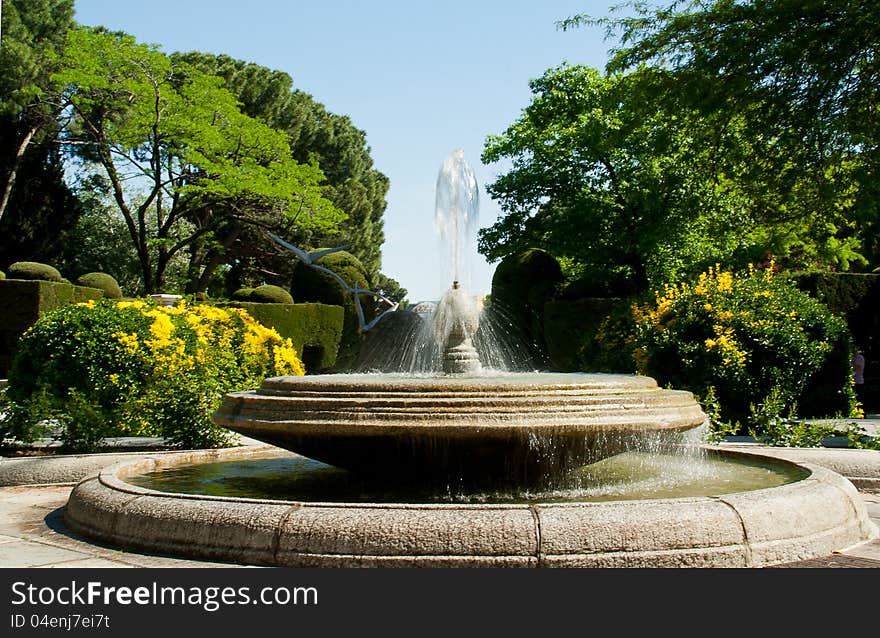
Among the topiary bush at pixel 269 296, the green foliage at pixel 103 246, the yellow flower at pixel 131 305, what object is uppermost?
the green foliage at pixel 103 246

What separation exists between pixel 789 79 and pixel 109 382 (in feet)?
37.1

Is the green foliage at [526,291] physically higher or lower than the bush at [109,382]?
higher

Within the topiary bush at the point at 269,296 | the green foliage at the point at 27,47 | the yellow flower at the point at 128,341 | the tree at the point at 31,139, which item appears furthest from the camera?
the tree at the point at 31,139

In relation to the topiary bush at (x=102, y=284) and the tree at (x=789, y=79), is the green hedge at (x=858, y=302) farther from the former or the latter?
the topiary bush at (x=102, y=284)

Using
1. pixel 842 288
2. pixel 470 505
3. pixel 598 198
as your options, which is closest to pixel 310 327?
pixel 598 198

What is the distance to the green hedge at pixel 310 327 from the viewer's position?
929 inches

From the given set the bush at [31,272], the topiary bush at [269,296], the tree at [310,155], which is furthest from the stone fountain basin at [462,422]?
the tree at [310,155]

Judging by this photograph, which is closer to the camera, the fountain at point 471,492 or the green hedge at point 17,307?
the fountain at point 471,492

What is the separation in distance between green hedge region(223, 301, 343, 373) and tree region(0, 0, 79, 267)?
12.5 metres

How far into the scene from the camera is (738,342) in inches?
429

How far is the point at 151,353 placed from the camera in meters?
→ 8.74

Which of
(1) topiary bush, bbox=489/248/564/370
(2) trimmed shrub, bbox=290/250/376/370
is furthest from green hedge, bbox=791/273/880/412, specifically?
(2) trimmed shrub, bbox=290/250/376/370

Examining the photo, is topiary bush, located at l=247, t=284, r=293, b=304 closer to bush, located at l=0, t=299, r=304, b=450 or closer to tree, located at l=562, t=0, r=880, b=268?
tree, located at l=562, t=0, r=880, b=268

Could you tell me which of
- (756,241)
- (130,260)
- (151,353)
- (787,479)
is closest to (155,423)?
(151,353)
